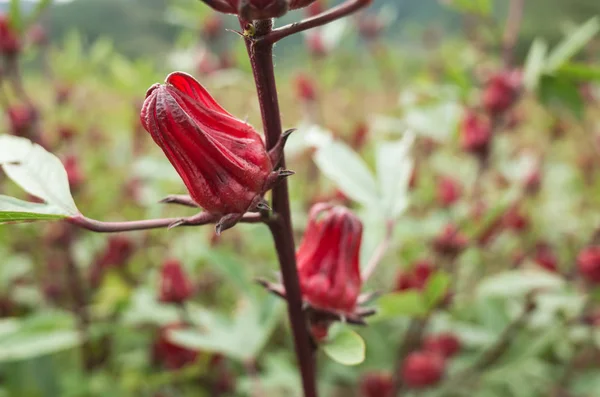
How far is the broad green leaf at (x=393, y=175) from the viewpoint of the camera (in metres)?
0.80

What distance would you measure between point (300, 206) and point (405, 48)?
3.28 metres

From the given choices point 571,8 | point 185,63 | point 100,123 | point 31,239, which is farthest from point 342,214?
point 571,8

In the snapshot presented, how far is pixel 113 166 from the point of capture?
245 cm

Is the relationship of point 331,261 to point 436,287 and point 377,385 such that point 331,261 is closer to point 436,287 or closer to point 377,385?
point 436,287

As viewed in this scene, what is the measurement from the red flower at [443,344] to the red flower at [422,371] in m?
0.09

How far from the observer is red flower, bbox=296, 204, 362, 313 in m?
0.58

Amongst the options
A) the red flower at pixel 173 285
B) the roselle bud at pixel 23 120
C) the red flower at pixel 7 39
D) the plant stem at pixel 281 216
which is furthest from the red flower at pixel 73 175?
the plant stem at pixel 281 216

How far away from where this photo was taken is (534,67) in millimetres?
1020

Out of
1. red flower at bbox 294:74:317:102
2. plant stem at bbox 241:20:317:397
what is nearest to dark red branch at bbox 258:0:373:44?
plant stem at bbox 241:20:317:397

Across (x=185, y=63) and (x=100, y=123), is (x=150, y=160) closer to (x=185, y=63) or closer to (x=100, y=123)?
(x=185, y=63)

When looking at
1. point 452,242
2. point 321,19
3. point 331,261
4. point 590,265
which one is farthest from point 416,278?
point 321,19

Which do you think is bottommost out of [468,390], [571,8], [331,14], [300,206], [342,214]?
[468,390]

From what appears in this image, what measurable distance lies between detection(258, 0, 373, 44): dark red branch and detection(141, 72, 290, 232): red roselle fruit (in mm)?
90

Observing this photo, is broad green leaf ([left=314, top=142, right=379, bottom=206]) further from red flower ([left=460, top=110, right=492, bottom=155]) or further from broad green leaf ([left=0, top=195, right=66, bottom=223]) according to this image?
red flower ([left=460, top=110, right=492, bottom=155])
